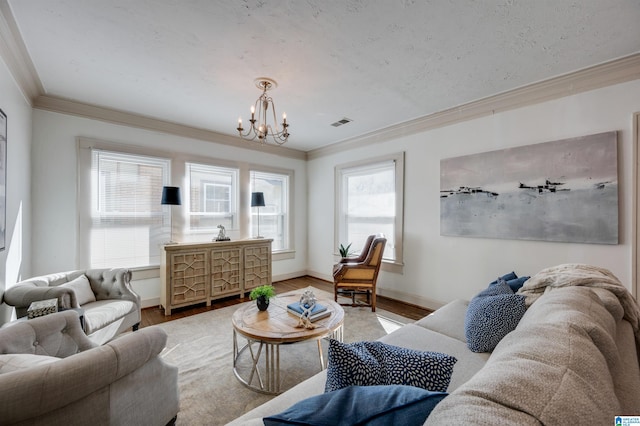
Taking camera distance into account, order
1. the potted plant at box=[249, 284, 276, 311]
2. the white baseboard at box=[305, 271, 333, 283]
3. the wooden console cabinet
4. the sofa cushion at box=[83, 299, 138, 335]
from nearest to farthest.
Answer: the sofa cushion at box=[83, 299, 138, 335] → the potted plant at box=[249, 284, 276, 311] → the wooden console cabinet → the white baseboard at box=[305, 271, 333, 283]

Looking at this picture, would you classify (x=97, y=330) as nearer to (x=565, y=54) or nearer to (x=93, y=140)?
(x=93, y=140)

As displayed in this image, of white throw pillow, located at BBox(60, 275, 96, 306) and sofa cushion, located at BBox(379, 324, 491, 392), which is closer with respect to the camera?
sofa cushion, located at BBox(379, 324, 491, 392)

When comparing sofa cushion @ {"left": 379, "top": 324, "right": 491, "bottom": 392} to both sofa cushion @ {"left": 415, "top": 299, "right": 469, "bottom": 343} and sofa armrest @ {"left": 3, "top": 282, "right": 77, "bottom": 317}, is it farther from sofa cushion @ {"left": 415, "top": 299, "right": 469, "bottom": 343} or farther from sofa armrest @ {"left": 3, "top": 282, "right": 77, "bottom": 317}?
sofa armrest @ {"left": 3, "top": 282, "right": 77, "bottom": 317}

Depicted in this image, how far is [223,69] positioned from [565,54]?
2.95 m

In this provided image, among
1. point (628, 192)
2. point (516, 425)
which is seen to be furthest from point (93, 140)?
point (628, 192)

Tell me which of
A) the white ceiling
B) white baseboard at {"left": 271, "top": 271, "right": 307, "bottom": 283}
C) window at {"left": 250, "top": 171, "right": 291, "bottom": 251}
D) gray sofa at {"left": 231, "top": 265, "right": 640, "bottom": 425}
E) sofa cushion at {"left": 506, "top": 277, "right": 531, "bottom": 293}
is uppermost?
the white ceiling

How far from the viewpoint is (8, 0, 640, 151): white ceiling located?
1.72 metres

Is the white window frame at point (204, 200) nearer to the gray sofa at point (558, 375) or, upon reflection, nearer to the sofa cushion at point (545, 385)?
the gray sofa at point (558, 375)

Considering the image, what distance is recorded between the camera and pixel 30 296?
1.96 meters

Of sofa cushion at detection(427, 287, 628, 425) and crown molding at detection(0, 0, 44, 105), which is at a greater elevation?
crown molding at detection(0, 0, 44, 105)

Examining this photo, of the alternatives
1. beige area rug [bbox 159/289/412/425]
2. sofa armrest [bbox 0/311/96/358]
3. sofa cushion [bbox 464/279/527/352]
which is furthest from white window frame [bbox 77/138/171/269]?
sofa cushion [bbox 464/279/527/352]

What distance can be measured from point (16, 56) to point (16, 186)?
1.12m

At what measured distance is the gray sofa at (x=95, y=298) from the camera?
6.48 feet

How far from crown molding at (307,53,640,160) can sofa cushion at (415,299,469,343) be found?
2302mm
